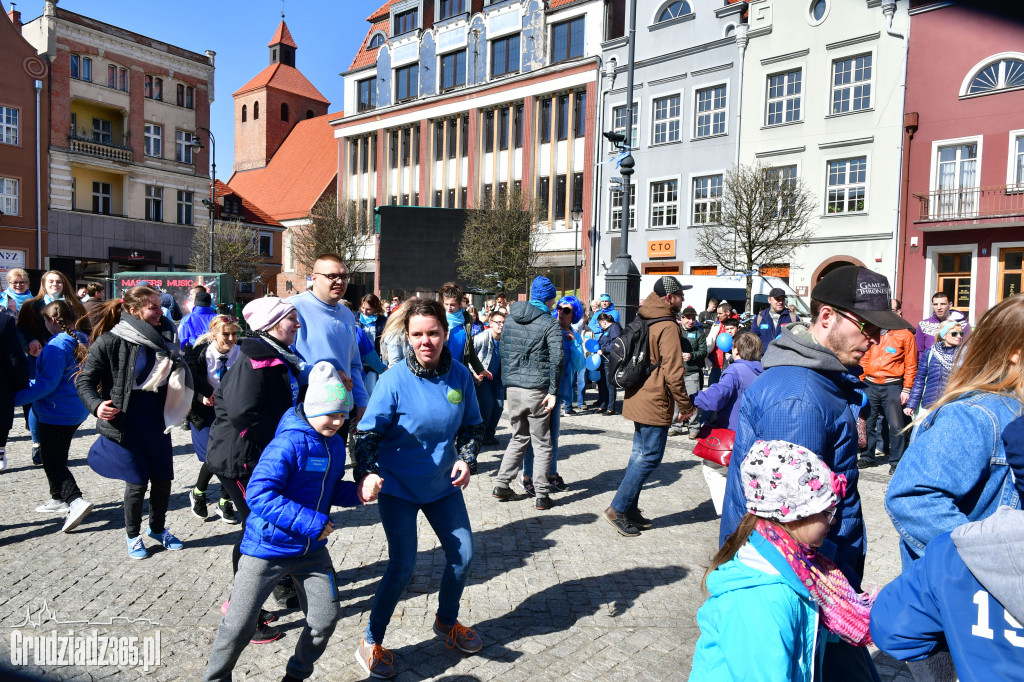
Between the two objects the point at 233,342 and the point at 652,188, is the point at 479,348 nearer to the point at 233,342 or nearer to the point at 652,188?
the point at 233,342

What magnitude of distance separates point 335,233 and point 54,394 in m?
36.1

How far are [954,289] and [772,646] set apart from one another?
26.2m

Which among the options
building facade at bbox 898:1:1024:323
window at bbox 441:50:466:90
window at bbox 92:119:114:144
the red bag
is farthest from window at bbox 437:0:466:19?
the red bag

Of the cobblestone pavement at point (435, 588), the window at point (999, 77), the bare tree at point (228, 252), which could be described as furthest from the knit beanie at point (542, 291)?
the bare tree at point (228, 252)

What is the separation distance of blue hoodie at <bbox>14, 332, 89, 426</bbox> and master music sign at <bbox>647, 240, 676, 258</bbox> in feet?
87.5

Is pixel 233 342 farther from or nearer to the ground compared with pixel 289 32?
nearer to the ground

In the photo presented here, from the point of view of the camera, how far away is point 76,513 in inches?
219

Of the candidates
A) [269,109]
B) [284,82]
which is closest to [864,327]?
[269,109]

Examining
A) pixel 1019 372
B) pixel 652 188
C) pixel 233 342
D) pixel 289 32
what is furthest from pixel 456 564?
pixel 289 32

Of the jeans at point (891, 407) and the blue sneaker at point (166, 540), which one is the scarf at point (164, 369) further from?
the jeans at point (891, 407)

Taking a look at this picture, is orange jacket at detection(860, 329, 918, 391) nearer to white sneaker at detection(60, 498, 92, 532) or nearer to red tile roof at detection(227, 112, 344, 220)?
white sneaker at detection(60, 498, 92, 532)

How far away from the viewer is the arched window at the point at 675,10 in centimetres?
3002

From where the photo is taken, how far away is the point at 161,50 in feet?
138

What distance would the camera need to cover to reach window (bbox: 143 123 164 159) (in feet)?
138
